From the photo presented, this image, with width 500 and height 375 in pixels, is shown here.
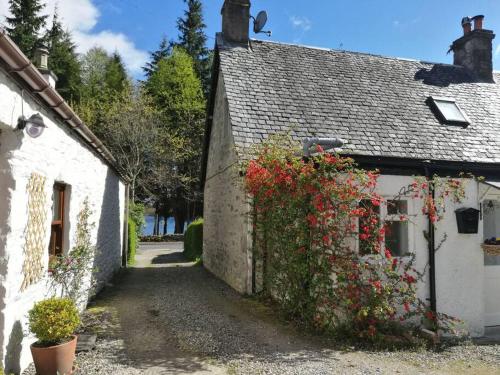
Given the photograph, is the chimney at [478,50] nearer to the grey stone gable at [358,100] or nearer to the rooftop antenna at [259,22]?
the grey stone gable at [358,100]

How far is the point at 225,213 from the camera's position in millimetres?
12336

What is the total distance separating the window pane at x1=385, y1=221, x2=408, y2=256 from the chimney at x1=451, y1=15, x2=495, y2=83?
28.1 ft

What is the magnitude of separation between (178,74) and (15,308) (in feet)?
103

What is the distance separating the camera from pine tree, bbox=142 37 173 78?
128 feet

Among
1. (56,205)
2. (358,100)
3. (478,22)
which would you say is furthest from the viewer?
(478,22)

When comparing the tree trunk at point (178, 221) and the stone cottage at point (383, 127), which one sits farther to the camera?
the tree trunk at point (178, 221)

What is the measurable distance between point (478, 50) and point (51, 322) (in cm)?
1532

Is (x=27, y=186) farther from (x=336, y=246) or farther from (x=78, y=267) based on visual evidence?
(x=336, y=246)

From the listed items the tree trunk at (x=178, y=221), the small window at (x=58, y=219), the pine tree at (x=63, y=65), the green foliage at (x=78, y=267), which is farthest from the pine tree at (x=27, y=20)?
the small window at (x=58, y=219)

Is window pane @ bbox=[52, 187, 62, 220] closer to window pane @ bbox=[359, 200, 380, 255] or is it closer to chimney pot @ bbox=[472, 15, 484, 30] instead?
window pane @ bbox=[359, 200, 380, 255]

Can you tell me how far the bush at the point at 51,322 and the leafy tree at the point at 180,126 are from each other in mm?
26262

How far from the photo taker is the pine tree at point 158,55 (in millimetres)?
39062

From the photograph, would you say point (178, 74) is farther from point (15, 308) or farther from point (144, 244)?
point (15, 308)

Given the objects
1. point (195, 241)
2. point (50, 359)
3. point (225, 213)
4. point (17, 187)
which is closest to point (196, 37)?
point (195, 241)
